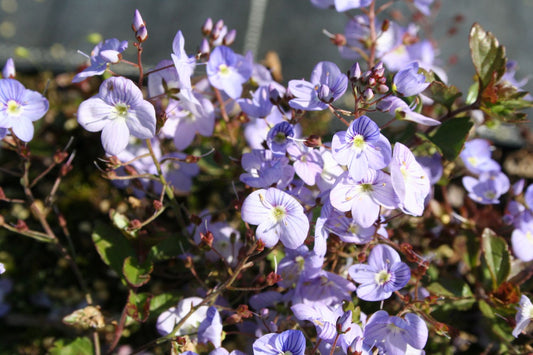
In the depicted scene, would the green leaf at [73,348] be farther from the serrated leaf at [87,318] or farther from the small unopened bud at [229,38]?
the small unopened bud at [229,38]

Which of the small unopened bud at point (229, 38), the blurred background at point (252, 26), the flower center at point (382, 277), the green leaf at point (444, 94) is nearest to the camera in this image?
the flower center at point (382, 277)

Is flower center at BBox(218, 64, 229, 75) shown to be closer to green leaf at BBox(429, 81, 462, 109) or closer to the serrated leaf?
green leaf at BBox(429, 81, 462, 109)

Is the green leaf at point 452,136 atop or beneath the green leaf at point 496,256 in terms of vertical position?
atop

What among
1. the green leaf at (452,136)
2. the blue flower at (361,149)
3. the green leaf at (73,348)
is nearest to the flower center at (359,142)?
the blue flower at (361,149)

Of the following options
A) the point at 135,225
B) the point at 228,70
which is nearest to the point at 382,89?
the point at 228,70

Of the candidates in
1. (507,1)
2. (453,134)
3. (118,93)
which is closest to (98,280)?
(118,93)

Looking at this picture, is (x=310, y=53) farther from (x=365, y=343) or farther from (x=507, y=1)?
(x=365, y=343)
